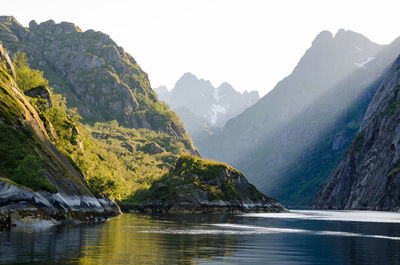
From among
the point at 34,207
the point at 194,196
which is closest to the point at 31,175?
the point at 34,207

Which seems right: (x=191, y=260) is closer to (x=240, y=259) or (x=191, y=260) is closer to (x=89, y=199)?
(x=240, y=259)

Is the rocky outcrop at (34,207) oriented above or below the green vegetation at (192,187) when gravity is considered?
below

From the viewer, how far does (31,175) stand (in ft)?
228

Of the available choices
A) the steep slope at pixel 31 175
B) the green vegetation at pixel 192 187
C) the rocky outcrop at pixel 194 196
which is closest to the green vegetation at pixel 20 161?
the steep slope at pixel 31 175

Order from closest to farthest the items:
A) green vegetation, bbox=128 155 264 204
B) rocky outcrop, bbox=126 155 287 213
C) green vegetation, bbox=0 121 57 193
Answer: green vegetation, bbox=0 121 57 193, rocky outcrop, bbox=126 155 287 213, green vegetation, bbox=128 155 264 204

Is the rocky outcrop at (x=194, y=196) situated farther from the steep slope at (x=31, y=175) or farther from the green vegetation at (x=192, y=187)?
the steep slope at (x=31, y=175)

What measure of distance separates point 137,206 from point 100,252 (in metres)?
149

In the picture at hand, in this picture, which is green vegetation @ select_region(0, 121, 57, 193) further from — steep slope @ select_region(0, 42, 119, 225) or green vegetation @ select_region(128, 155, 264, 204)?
green vegetation @ select_region(128, 155, 264, 204)

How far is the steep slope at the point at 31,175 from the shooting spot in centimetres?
6253

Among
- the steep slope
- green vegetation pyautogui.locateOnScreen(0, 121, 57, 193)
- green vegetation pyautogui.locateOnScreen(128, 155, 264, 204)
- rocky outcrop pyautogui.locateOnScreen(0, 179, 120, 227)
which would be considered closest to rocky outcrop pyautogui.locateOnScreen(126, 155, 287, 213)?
green vegetation pyautogui.locateOnScreen(128, 155, 264, 204)

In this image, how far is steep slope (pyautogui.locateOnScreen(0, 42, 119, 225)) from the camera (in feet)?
205

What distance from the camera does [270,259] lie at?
34969 millimetres

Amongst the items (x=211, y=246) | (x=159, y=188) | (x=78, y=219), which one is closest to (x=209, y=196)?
(x=159, y=188)

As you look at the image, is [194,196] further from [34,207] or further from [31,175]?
[34,207]
